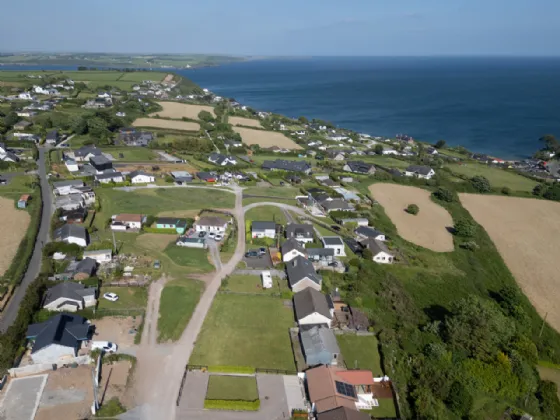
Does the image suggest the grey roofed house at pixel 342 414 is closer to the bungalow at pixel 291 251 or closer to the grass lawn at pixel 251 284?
the grass lawn at pixel 251 284

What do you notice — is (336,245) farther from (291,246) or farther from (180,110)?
(180,110)

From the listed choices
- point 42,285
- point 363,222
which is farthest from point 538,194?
point 42,285

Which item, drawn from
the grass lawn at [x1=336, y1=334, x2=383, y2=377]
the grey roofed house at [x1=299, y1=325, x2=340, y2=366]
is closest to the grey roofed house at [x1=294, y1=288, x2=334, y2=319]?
the grey roofed house at [x1=299, y1=325, x2=340, y2=366]

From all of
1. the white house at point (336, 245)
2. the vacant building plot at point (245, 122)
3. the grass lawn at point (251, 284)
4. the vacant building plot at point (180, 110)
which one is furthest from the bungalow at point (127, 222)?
the vacant building plot at point (180, 110)

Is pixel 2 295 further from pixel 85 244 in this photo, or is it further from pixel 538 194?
pixel 538 194

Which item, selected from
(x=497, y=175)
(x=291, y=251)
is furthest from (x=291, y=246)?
(x=497, y=175)

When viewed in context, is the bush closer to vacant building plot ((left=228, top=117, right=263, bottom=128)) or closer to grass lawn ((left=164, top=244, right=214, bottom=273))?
grass lawn ((left=164, top=244, right=214, bottom=273))
